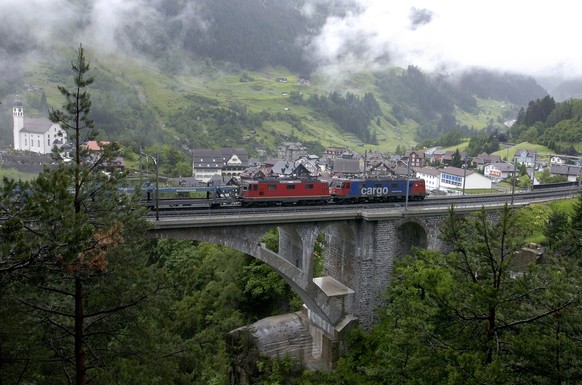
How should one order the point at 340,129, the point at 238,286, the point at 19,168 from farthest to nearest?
the point at 340,129 < the point at 19,168 < the point at 238,286

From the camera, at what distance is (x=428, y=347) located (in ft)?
42.5

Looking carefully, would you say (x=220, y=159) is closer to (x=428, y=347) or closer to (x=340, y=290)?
(x=340, y=290)

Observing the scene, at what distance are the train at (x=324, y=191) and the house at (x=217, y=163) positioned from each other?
196 ft

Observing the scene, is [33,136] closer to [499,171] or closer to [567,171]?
[499,171]

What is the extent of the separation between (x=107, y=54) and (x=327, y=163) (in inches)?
4557

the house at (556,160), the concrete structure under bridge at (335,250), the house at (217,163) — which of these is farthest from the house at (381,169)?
the concrete structure under bridge at (335,250)

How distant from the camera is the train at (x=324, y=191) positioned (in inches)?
1337

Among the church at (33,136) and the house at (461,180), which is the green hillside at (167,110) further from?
the house at (461,180)

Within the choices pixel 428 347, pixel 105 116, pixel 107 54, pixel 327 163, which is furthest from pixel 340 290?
pixel 107 54

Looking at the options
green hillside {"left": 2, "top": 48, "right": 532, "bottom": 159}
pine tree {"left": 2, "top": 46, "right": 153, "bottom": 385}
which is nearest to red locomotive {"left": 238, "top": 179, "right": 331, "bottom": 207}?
pine tree {"left": 2, "top": 46, "right": 153, "bottom": 385}

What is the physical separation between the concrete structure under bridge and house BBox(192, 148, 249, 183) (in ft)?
213

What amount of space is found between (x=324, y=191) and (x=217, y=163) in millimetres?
65819

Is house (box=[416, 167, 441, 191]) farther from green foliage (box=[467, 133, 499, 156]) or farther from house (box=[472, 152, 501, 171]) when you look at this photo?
green foliage (box=[467, 133, 499, 156])

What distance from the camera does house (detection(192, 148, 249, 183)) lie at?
9806 cm
